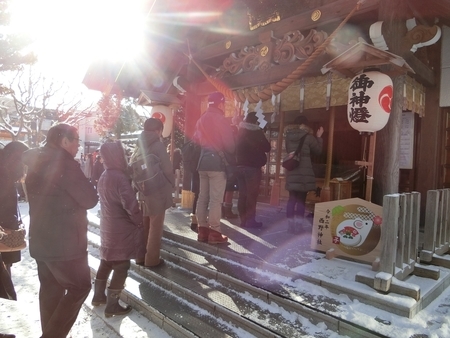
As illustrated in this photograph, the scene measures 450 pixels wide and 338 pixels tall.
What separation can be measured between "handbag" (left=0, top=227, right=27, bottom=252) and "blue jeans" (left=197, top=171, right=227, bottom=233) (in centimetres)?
242

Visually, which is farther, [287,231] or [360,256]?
[287,231]

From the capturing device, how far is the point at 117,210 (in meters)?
3.28

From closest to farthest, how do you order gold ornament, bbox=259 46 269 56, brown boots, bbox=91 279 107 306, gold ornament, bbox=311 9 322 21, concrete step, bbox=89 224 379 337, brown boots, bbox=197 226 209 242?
1. concrete step, bbox=89 224 379 337
2. brown boots, bbox=91 279 107 306
3. brown boots, bbox=197 226 209 242
4. gold ornament, bbox=311 9 322 21
5. gold ornament, bbox=259 46 269 56

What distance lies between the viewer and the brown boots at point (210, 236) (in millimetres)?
4762

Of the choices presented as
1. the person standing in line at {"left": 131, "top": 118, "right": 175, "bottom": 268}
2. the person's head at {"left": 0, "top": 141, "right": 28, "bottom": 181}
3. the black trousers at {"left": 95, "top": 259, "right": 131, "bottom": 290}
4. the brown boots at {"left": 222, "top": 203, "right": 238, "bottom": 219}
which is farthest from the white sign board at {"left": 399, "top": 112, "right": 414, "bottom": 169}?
the person's head at {"left": 0, "top": 141, "right": 28, "bottom": 181}

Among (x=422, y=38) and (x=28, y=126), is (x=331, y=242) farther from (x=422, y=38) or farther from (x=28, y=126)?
(x=28, y=126)

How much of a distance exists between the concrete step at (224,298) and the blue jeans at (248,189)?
122cm

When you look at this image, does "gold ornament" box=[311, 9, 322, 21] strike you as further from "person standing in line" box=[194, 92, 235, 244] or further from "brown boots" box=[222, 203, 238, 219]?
"brown boots" box=[222, 203, 238, 219]

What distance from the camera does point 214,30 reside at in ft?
26.1

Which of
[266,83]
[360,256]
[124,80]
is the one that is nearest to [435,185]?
[360,256]

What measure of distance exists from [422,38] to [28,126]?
1893 cm

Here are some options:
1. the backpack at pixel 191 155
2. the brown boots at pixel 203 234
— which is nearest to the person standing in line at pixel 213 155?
the brown boots at pixel 203 234

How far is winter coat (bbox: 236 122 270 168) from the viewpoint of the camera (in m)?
5.29

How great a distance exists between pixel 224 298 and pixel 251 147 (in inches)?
101
